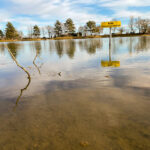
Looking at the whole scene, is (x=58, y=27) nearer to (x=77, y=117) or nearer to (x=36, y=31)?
(x=36, y=31)

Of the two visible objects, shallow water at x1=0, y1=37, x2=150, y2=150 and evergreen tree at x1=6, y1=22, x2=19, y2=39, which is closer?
shallow water at x1=0, y1=37, x2=150, y2=150

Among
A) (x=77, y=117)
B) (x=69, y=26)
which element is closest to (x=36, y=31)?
(x=69, y=26)

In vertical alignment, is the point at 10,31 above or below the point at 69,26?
below

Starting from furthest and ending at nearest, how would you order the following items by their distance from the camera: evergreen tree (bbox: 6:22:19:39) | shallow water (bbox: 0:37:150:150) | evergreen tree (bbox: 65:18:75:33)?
evergreen tree (bbox: 65:18:75:33) < evergreen tree (bbox: 6:22:19:39) < shallow water (bbox: 0:37:150:150)

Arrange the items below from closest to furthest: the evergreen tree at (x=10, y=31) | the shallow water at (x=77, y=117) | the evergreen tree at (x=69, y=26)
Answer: the shallow water at (x=77, y=117)
the evergreen tree at (x=10, y=31)
the evergreen tree at (x=69, y=26)

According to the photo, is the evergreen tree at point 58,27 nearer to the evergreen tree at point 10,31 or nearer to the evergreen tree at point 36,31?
the evergreen tree at point 36,31

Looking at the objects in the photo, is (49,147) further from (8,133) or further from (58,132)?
(8,133)

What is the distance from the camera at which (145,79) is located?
3949mm

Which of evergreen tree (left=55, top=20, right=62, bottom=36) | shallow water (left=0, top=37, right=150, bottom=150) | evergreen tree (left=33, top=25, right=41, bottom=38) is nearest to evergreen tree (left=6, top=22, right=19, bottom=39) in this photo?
evergreen tree (left=33, top=25, right=41, bottom=38)

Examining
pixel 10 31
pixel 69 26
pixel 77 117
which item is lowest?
pixel 77 117

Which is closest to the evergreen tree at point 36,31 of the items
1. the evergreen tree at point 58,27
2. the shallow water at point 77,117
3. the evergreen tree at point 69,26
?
the evergreen tree at point 58,27

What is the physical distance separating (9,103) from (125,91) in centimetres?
284

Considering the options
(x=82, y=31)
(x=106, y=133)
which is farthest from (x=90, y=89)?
(x=82, y=31)

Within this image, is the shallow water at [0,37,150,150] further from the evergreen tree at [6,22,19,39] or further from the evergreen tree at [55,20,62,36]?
the evergreen tree at [55,20,62,36]
